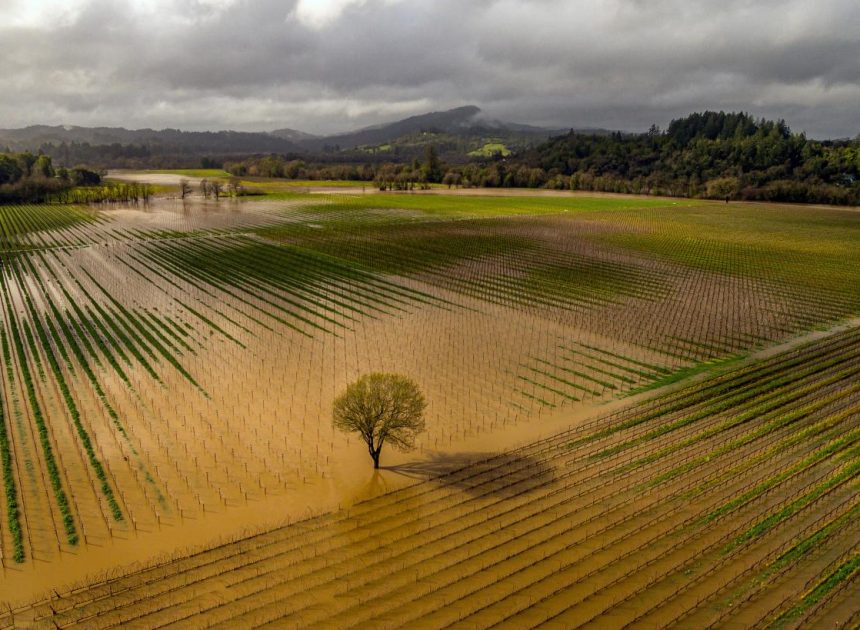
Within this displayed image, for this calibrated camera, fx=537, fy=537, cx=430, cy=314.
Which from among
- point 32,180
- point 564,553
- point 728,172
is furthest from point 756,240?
point 32,180

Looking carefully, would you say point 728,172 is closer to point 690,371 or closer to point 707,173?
point 707,173

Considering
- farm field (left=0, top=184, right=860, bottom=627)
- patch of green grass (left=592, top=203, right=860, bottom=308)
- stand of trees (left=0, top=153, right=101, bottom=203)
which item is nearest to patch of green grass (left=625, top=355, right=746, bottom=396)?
farm field (left=0, top=184, right=860, bottom=627)

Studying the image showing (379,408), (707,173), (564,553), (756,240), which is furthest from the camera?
(707,173)

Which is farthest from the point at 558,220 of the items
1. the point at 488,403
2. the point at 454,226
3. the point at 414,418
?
the point at 414,418

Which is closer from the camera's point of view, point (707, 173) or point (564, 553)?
point (564, 553)

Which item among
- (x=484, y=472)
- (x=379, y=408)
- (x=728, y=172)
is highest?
(x=728, y=172)

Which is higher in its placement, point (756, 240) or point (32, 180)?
point (32, 180)

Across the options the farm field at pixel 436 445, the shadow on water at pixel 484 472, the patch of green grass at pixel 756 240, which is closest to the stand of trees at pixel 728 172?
the patch of green grass at pixel 756 240
